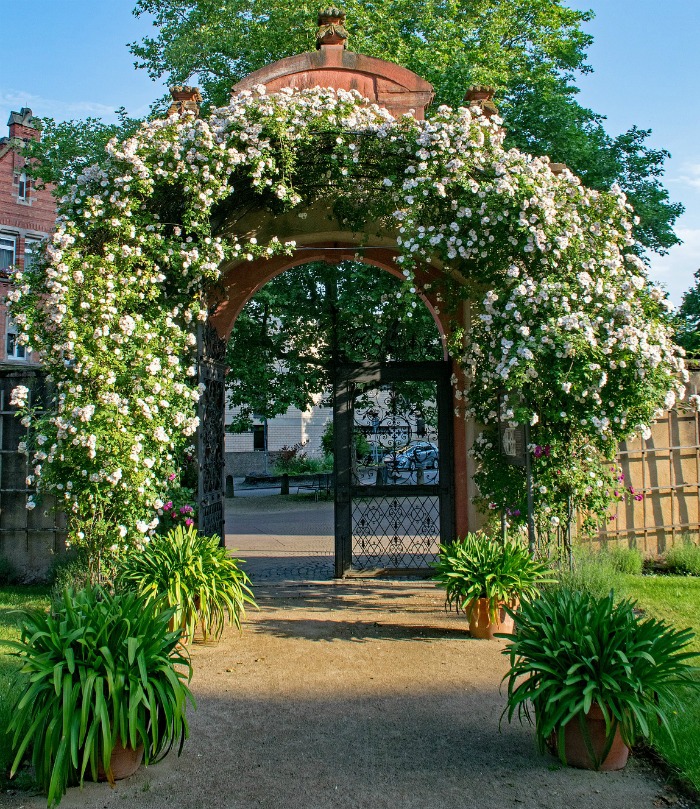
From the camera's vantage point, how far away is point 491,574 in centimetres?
568

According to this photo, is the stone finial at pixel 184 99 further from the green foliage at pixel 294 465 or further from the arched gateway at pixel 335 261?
the green foliage at pixel 294 465

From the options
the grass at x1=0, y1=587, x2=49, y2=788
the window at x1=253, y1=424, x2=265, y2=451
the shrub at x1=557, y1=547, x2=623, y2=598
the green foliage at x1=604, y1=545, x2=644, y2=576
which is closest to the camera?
the grass at x1=0, y1=587, x2=49, y2=788

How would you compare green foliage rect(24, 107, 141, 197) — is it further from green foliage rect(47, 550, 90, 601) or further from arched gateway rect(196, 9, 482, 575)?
green foliage rect(47, 550, 90, 601)

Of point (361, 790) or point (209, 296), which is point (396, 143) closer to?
point (209, 296)

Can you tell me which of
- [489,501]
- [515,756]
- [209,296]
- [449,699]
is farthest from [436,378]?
[515,756]

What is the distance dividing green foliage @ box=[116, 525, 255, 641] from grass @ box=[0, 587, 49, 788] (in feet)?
2.94

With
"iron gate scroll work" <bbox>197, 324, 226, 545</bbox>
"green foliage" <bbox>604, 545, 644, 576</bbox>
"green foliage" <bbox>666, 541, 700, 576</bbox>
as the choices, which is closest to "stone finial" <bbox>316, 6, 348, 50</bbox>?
"iron gate scroll work" <bbox>197, 324, 226, 545</bbox>

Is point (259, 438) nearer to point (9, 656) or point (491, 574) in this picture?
point (491, 574)

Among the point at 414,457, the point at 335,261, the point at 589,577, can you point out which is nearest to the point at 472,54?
the point at 335,261

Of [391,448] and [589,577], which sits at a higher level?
[391,448]

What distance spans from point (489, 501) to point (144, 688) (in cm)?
435

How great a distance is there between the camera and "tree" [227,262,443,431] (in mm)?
14891

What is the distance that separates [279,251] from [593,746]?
488 cm

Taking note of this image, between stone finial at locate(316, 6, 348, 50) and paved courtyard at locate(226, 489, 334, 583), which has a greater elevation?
stone finial at locate(316, 6, 348, 50)
